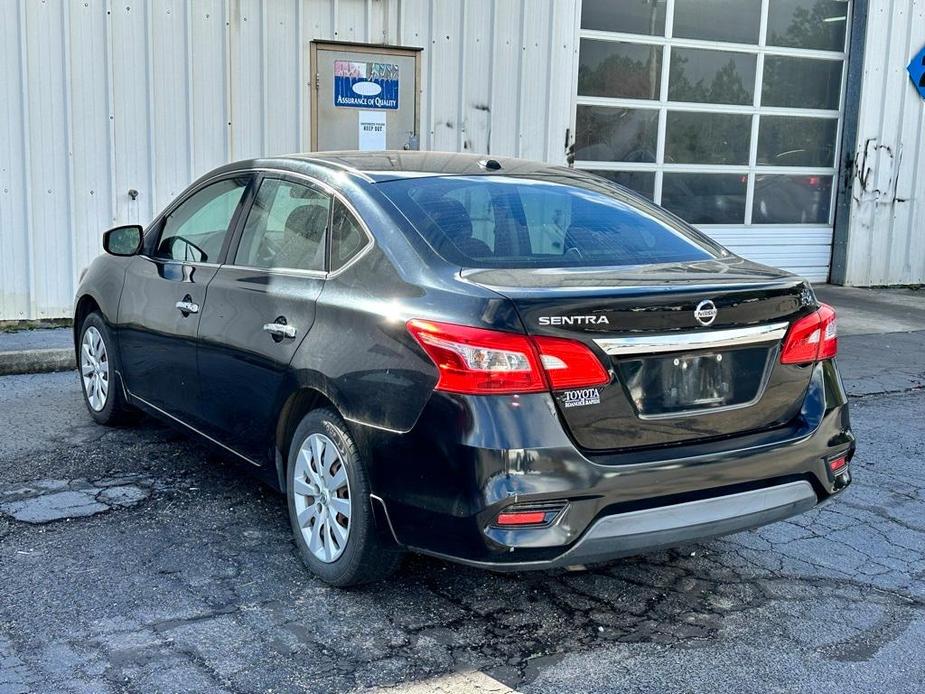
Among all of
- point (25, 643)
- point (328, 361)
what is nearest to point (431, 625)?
point (328, 361)

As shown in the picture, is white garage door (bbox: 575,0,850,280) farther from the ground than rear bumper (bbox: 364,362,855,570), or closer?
farther from the ground

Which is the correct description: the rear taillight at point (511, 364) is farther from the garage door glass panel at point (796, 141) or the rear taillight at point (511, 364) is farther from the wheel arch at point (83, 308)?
the garage door glass panel at point (796, 141)

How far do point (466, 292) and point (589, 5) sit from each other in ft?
29.0

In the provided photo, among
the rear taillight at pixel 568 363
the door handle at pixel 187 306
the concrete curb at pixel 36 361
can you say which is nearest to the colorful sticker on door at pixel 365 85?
the concrete curb at pixel 36 361

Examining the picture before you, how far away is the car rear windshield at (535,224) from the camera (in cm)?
377

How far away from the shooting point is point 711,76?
40.4ft

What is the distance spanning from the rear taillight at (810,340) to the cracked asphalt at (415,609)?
0.90 metres

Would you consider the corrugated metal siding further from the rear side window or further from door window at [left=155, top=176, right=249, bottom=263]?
the rear side window

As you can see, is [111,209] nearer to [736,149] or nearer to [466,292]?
[466,292]

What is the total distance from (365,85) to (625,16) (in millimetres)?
3436

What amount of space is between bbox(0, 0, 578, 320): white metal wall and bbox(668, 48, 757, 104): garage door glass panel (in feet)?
10.3

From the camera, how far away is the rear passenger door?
13.2 feet

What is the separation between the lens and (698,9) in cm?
1205

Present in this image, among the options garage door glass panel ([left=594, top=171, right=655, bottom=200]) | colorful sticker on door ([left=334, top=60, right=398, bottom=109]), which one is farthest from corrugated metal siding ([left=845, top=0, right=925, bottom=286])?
colorful sticker on door ([left=334, top=60, right=398, bottom=109])
